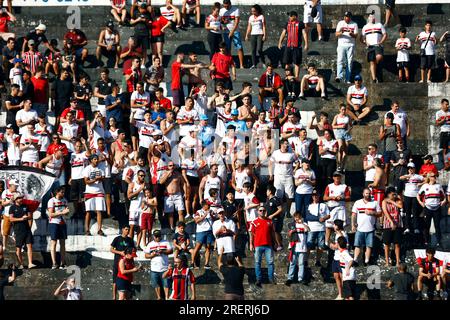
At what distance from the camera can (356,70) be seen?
44.9 meters

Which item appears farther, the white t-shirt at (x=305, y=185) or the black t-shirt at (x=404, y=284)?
the white t-shirt at (x=305, y=185)

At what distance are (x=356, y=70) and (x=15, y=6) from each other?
1029cm

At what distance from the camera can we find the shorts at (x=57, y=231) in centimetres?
3953

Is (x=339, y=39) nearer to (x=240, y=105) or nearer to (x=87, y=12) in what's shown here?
(x=240, y=105)

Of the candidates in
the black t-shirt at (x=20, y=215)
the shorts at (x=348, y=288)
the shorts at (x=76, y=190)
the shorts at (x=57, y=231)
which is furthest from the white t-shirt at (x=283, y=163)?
the black t-shirt at (x=20, y=215)

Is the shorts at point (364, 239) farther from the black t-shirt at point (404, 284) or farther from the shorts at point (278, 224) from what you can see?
the shorts at point (278, 224)

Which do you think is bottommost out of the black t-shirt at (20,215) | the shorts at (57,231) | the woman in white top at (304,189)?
the shorts at (57,231)

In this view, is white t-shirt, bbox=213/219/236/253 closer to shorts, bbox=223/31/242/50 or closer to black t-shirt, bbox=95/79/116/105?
black t-shirt, bbox=95/79/116/105

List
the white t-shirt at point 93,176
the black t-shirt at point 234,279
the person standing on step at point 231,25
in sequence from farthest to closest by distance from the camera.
Answer: the person standing on step at point 231,25 → the white t-shirt at point 93,176 → the black t-shirt at point 234,279

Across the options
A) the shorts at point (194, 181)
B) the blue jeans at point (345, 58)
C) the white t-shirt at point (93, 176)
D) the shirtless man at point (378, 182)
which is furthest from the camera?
the blue jeans at point (345, 58)

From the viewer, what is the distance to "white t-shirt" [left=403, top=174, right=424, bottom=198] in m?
40.4

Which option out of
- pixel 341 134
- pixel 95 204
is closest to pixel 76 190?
pixel 95 204

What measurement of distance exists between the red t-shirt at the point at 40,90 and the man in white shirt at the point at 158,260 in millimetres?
6356
